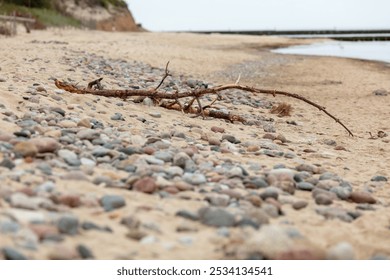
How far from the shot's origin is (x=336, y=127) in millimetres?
7195

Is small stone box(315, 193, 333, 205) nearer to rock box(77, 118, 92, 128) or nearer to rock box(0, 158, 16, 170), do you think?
rock box(0, 158, 16, 170)

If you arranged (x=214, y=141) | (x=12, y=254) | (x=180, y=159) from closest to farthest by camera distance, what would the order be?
(x=12, y=254), (x=180, y=159), (x=214, y=141)

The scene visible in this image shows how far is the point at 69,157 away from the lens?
3.27 m

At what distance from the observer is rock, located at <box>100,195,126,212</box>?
256 cm

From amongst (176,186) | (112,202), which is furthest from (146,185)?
(112,202)

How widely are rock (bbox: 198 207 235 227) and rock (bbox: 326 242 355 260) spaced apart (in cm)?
51

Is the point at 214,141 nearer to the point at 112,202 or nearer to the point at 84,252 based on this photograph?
the point at 112,202

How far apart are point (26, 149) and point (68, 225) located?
116 centimetres

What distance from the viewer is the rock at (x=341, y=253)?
2.23 metres

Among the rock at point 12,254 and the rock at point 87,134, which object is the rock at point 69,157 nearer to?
the rock at point 87,134

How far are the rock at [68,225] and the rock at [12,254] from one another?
275mm

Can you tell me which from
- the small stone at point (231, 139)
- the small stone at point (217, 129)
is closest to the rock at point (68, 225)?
the small stone at point (231, 139)
